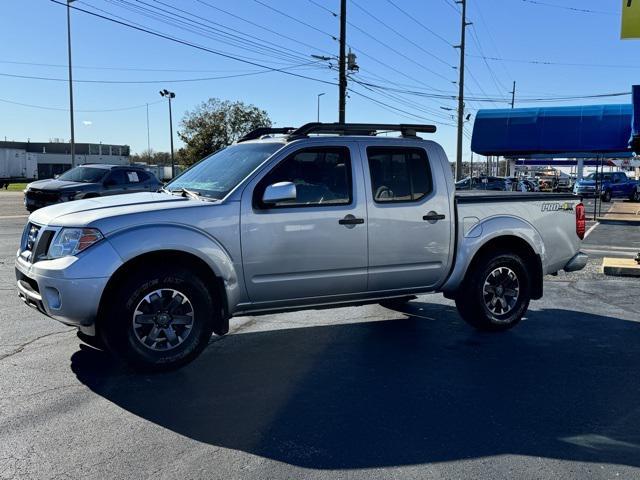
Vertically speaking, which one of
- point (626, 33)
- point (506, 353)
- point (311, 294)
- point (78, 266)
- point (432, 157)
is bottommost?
point (506, 353)

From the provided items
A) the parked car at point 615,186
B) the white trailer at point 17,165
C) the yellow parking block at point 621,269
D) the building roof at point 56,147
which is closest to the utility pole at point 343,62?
the yellow parking block at point 621,269

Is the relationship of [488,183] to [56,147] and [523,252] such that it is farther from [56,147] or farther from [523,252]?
[56,147]

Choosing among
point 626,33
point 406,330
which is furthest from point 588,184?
point 406,330

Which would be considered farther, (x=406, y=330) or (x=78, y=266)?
(x=406, y=330)

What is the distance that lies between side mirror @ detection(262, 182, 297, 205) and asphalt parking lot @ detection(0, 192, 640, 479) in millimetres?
1436

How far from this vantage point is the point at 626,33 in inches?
471

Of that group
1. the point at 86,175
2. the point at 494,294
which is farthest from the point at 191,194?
the point at 86,175

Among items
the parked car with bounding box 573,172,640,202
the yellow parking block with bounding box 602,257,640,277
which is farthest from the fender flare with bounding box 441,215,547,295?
the parked car with bounding box 573,172,640,202

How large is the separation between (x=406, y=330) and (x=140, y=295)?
2.95m

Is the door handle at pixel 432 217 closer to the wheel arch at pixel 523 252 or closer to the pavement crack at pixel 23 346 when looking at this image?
the wheel arch at pixel 523 252

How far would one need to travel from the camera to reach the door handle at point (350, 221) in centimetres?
545

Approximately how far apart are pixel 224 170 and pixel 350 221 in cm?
126

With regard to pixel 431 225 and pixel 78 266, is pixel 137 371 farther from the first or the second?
pixel 431 225

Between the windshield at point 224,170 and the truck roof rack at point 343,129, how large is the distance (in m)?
0.32
